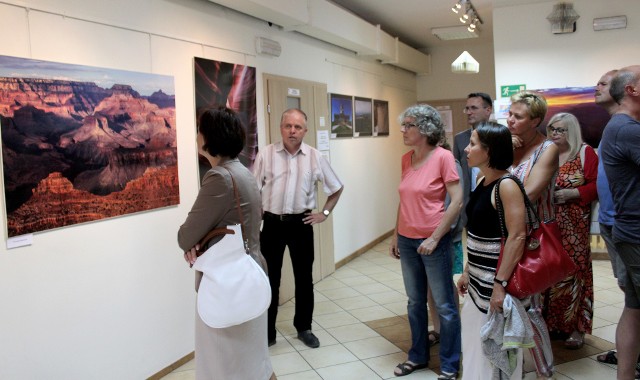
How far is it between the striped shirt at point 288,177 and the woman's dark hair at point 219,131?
4.85 feet

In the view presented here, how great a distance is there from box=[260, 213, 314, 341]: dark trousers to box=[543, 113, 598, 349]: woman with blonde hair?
5.38 ft

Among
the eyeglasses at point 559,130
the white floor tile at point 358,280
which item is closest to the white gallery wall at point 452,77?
the white floor tile at point 358,280

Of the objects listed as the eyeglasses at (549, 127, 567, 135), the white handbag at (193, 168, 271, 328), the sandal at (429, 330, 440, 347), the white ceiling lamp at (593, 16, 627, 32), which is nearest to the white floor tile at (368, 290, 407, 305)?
the sandal at (429, 330, 440, 347)

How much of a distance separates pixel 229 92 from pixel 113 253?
155 cm

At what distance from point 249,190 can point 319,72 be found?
3.61 m

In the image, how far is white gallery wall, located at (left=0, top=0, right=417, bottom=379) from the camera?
94.2 inches

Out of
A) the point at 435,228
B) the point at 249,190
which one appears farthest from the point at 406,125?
the point at 249,190

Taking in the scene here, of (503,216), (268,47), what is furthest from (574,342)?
(268,47)

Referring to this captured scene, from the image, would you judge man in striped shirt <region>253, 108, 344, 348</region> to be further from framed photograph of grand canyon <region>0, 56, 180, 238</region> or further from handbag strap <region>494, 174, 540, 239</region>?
handbag strap <region>494, 174, 540, 239</region>

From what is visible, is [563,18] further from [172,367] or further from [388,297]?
[172,367]

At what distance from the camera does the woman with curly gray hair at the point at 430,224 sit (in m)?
2.79

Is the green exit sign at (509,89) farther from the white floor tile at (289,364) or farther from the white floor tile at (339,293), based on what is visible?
the white floor tile at (289,364)

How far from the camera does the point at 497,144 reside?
215cm

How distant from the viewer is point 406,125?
2.88m
